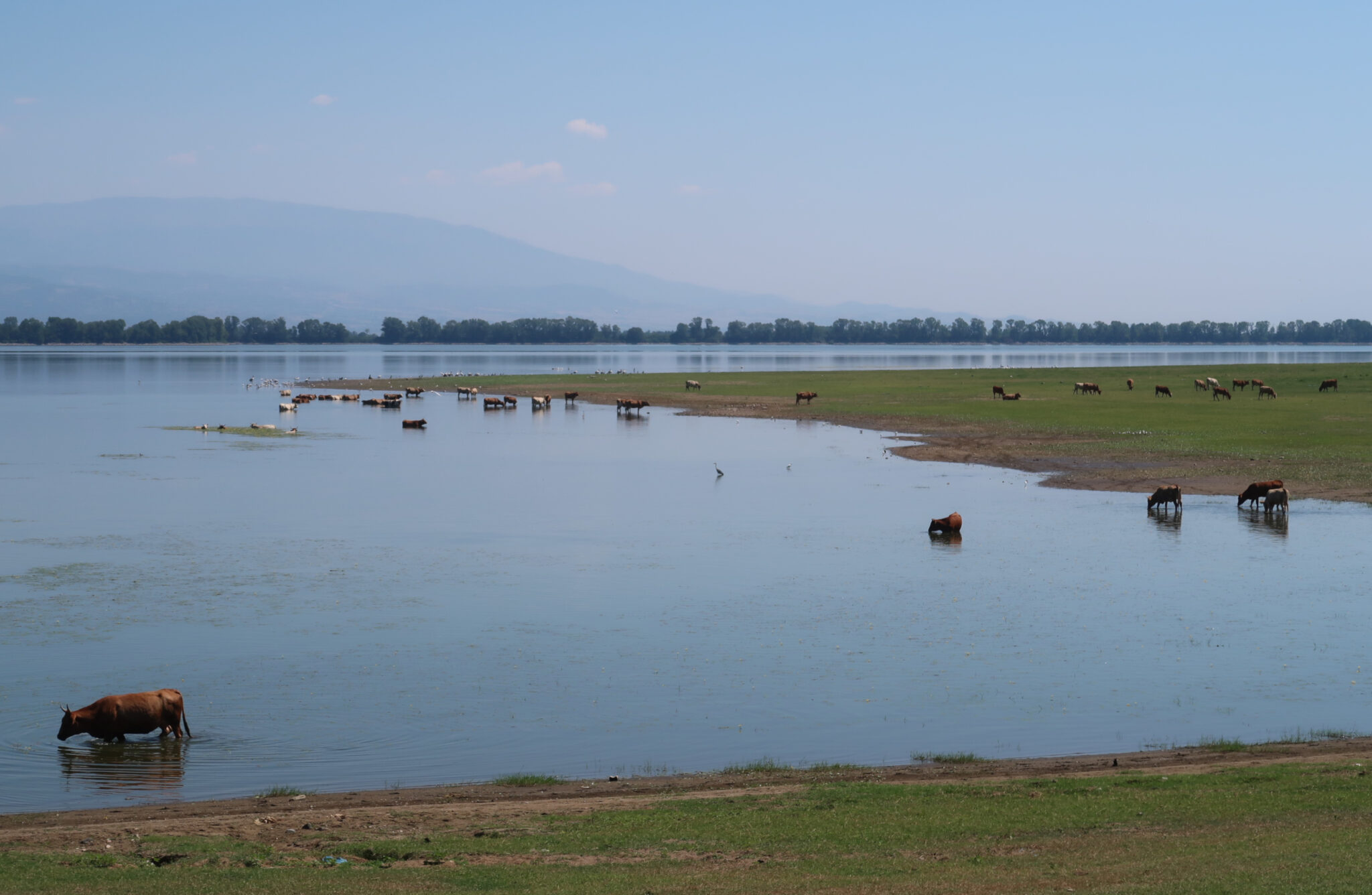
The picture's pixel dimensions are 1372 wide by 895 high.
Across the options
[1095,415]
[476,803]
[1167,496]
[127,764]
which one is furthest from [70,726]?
[1095,415]

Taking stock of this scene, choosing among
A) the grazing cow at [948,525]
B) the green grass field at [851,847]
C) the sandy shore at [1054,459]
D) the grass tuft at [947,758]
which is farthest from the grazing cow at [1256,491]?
the green grass field at [851,847]

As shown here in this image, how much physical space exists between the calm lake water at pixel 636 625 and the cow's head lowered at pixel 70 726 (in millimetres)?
214

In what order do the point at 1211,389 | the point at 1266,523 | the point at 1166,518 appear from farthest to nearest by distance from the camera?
the point at 1211,389, the point at 1166,518, the point at 1266,523

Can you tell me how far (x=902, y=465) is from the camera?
54.3 m

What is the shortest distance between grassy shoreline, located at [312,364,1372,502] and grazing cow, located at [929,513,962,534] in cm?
1248

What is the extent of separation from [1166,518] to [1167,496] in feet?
4.24

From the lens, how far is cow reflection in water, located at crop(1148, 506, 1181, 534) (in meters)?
36.3

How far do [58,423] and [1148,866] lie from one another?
256ft

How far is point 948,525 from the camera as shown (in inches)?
1394

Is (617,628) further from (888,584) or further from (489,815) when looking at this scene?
(489,815)

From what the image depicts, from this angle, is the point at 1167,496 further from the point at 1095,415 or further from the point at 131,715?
the point at 1095,415

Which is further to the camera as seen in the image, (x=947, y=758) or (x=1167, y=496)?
(x=1167, y=496)

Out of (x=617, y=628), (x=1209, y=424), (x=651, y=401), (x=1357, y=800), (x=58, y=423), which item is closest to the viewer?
(x=1357, y=800)

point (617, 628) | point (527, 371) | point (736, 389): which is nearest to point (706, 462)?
point (617, 628)
